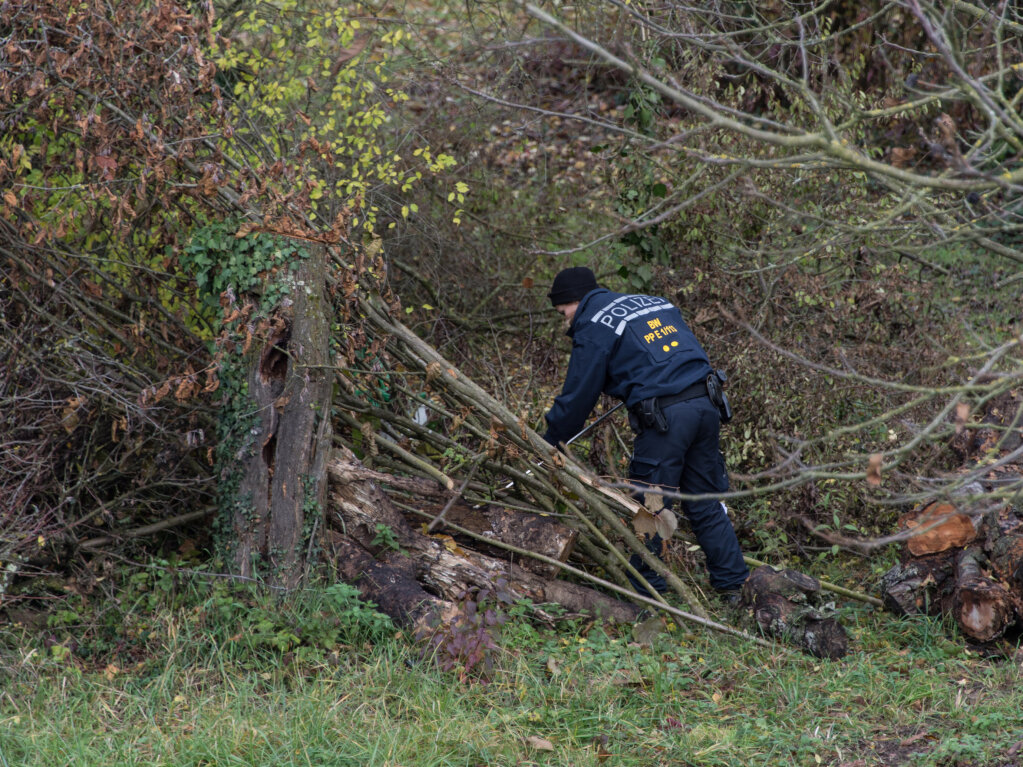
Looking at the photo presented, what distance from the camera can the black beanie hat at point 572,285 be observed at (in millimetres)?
5254

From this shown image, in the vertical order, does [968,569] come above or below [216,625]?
above

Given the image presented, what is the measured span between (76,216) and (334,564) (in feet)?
7.97

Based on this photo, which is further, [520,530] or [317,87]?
[317,87]

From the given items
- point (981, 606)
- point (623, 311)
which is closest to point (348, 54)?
point (623, 311)

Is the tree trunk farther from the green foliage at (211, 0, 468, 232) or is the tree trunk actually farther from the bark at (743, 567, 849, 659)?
the bark at (743, 567, 849, 659)

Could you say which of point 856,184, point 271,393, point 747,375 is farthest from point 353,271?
point 856,184

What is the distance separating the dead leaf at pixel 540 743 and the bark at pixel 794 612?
5.05ft

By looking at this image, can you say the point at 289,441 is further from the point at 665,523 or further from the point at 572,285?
the point at 665,523

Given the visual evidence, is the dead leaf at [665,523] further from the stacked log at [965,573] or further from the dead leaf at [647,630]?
the stacked log at [965,573]

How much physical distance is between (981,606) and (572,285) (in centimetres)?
255

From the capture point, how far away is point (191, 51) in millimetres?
4660

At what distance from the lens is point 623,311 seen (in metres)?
5.09

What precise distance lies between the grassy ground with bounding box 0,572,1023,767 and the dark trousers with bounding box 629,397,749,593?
0.57 m

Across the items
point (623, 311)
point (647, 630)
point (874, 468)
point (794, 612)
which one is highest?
point (874, 468)
